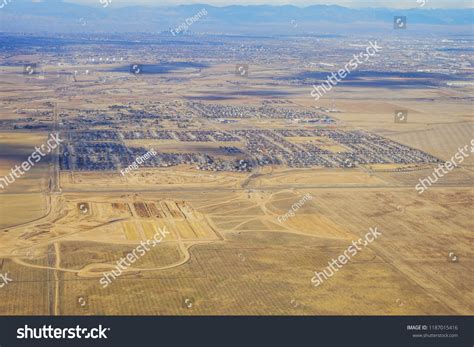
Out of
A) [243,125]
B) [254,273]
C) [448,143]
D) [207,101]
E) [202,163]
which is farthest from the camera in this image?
[207,101]

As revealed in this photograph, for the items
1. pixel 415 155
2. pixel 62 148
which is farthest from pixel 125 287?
pixel 415 155

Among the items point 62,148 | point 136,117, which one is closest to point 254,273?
point 62,148

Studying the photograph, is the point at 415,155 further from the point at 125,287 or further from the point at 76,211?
the point at 125,287

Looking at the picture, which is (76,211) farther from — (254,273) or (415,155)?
(415,155)

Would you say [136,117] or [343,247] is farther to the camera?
[136,117]

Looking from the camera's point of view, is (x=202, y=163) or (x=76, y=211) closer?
(x=76, y=211)
